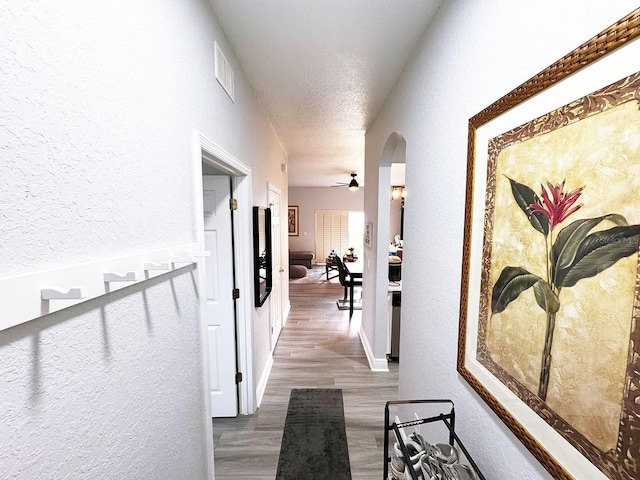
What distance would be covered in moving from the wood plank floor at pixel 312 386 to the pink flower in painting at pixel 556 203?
198 centimetres

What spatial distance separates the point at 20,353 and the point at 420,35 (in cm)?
203

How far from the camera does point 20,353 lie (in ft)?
1.67

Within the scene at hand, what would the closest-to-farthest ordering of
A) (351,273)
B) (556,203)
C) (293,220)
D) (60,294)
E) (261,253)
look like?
1. (60,294)
2. (556,203)
3. (261,253)
4. (351,273)
5. (293,220)

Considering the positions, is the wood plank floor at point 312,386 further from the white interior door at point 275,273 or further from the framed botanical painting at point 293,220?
the framed botanical painting at point 293,220

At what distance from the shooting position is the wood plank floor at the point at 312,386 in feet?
6.40

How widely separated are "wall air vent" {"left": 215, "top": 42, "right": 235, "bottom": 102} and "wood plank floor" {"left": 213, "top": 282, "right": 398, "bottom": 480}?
242cm

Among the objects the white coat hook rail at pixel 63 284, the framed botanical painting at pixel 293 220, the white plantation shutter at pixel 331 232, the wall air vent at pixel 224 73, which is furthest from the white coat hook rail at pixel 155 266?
the white plantation shutter at pixel 331 232

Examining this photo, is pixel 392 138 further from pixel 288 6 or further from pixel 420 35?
pixel 288 6

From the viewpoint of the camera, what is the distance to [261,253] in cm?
265

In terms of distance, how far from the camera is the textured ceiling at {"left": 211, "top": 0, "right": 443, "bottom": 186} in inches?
53.7

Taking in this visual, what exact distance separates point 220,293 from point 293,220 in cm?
707

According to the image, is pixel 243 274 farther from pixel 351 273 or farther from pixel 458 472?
pixel 351 273

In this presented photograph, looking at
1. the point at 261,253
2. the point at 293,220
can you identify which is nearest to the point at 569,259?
the point at 261,253

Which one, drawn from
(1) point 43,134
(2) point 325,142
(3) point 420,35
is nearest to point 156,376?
(1) point 43,134
